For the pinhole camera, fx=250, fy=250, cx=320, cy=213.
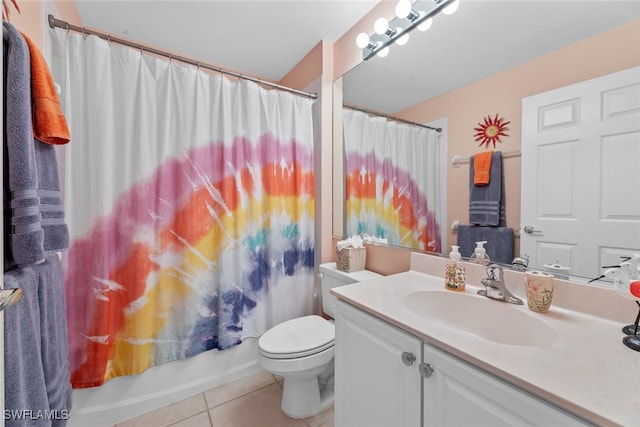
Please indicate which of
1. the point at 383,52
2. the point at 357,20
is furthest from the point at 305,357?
the point at 357,20

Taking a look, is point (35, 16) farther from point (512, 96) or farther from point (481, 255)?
point (481, 255)

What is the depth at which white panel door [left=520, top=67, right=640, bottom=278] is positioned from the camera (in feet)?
2.49

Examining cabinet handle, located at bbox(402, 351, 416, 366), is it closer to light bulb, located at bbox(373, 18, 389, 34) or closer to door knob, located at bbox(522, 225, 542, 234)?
door knob, located at bbox(522, 225, 542, 234)

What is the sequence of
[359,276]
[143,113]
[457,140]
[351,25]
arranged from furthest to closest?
[351,25]
[359,276]
[143,113]
[457,140]

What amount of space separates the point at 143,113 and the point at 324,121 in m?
1.16

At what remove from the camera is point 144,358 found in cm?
142

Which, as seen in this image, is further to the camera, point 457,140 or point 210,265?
point 210,265

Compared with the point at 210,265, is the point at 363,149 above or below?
above

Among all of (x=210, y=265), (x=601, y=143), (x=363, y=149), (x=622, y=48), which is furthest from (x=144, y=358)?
(x=622, y=48)

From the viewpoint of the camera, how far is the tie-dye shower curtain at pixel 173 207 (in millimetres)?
1280

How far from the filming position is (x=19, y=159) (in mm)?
706

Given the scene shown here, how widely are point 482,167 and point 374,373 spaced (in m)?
0.96

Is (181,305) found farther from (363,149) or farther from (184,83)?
(363,149)
